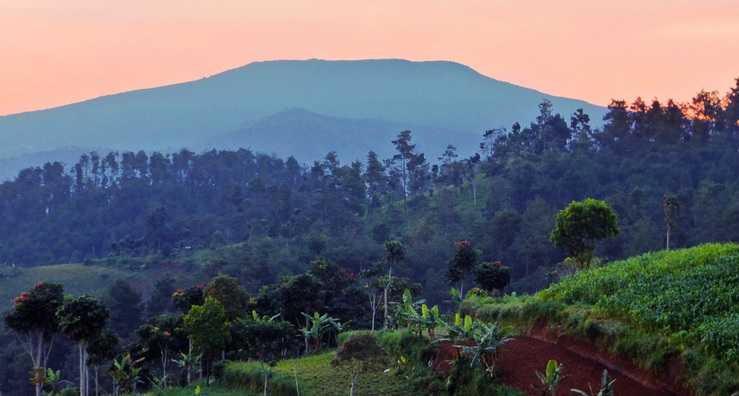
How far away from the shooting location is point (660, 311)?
18016mm

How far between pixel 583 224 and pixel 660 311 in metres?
13.8

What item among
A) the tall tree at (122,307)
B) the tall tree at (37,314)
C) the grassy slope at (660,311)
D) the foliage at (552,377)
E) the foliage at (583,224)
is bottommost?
the tall tree at (122,307)

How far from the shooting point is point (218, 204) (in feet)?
375

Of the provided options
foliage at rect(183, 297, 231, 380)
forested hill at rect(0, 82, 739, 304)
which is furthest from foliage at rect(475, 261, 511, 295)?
forested hill at rect(0, 82, 739, 304)

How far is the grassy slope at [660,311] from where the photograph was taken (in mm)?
15523

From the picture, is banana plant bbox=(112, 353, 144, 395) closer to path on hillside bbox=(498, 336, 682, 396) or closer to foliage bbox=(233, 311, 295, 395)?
foliage bbox=(233, 311, 295, 395)

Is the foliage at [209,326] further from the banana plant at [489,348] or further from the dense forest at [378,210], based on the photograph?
the banana plant at [489,348]

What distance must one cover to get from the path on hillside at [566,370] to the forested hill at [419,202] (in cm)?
3830

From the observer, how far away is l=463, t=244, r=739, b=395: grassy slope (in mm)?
15523

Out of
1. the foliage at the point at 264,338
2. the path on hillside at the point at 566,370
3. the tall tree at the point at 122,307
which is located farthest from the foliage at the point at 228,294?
the tall tree at the point at 122,307

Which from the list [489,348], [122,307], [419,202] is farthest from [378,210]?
[489,348]

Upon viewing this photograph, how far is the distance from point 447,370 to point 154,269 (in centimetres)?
6205

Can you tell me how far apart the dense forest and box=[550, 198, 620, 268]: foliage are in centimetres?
650

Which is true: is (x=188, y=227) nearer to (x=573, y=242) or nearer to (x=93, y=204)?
(x=93, y=204)
